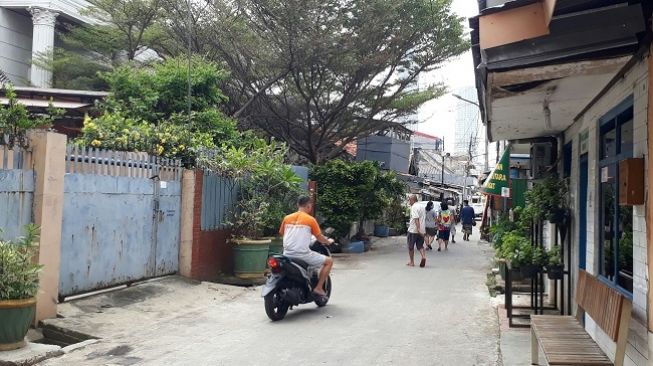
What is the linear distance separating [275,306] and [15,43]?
2551cm

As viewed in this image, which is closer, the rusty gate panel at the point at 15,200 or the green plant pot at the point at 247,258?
the rusty gate panel at the point at 15,200

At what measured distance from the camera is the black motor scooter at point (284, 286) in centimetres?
803

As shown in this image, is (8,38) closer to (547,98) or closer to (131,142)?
(131,142)

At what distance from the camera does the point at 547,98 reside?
635cm

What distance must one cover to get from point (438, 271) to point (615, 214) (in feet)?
29.1

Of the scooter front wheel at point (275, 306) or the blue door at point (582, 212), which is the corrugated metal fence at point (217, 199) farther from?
the blue door at point (582, 212)

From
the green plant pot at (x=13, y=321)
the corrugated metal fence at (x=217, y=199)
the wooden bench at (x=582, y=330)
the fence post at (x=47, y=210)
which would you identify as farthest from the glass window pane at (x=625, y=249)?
the corrugated metal fence at (x=217, y=199)

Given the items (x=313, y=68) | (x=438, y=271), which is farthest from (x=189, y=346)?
(x=313, y=68)

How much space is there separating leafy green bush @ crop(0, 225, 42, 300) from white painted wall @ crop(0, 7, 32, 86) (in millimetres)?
23030

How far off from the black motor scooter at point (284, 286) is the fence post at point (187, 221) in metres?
3.04

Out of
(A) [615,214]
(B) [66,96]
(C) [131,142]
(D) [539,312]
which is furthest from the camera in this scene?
Result: (B) [66,96]

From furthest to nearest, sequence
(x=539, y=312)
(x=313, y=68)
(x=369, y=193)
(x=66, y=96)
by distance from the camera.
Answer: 1. (x=313, y=68)
2. (x=369, y=193)
3. (x=66, y=96)
4. (x=539, y=312)

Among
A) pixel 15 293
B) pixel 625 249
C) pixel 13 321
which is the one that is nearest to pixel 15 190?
pixel 15 293

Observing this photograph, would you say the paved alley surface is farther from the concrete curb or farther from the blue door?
the blue door
